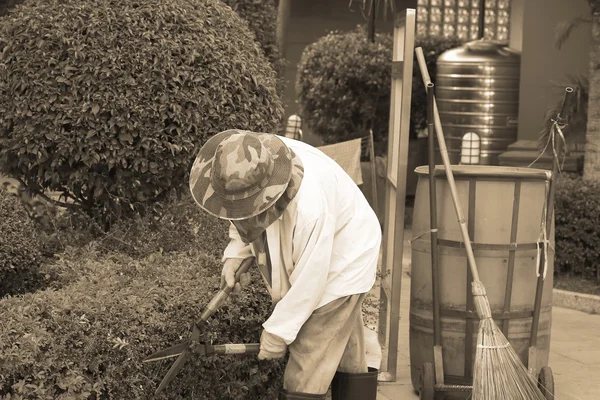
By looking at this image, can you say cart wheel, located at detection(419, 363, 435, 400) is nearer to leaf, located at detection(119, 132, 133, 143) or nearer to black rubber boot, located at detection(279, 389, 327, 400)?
black rubber boot, located at detection(279, 389, 327, 400)

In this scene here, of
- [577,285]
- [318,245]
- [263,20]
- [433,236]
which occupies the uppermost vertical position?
[263,20]

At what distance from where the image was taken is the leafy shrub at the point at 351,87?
12359 mm

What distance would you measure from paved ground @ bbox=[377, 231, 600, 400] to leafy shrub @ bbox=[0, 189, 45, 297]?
1.94 m

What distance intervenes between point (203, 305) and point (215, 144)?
0.97m

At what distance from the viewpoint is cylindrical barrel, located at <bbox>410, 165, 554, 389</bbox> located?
4.77 meters

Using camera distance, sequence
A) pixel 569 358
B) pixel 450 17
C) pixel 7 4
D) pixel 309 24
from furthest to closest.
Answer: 1. pixel 309 24
2. pixel 450 17
3. pixel 7 4
4. pixel 569 358

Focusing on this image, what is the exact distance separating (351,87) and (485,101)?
173cm

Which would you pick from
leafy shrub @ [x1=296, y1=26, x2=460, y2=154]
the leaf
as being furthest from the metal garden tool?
leafy shrub @ [x1=296, y1=26, x2=460, y2=154]

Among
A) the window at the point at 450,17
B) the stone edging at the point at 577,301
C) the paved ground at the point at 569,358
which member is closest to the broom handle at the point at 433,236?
the paved ground at the point at 569,358

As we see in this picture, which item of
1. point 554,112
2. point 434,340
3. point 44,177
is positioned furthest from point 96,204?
point 554,112

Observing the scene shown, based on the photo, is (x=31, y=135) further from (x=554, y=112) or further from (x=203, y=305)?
(x=554, y=112)

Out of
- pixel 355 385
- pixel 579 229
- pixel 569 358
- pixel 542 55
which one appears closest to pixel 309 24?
pixel 542 55

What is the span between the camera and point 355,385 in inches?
155

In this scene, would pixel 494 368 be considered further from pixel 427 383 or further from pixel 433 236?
pixel 433 236
